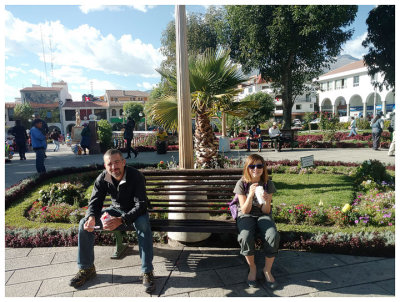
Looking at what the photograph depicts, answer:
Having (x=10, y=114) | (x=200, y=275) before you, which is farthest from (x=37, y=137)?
(x=10, y=114)

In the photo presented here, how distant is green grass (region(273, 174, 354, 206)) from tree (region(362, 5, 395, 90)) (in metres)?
2.21

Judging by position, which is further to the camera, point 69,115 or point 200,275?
point 69,115

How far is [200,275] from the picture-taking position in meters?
2.84

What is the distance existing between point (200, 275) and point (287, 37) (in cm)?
1772

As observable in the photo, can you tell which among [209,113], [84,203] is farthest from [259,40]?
[84,203]

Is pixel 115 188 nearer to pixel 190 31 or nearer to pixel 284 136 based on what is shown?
pixel 284 136

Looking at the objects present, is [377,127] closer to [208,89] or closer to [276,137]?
[276,137]

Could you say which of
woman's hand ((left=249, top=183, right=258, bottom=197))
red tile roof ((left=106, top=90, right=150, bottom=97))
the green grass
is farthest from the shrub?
red tile roof ((left=106, top=90, right=150, bottom=97))

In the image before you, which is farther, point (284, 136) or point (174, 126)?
point (284, 136)

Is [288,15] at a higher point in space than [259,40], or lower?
higher

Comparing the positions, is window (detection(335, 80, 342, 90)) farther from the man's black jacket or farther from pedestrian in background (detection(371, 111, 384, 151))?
the man's black jacket

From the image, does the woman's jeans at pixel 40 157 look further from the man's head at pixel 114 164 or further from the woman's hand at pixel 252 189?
the woman's hand at pixel 252 189

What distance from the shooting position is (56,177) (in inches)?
321

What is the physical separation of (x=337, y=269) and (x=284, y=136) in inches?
483
